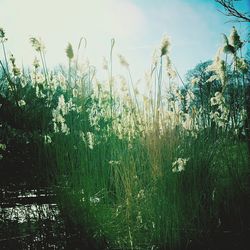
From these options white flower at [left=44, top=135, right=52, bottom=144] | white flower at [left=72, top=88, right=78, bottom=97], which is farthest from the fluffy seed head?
white flower at [left=44, top=135, right=52, bottom=144]

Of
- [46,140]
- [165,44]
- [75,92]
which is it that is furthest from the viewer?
[75,92]

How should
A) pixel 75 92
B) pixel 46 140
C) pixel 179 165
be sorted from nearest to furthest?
pixel 179 165, pixel 46 140, pixel 75 92

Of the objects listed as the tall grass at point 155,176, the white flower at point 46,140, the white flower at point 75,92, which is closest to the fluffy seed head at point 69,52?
the tall grass at point 155,176

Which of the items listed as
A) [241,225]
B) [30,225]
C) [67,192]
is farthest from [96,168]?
[241,225]

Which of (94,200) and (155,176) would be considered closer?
(155,176)

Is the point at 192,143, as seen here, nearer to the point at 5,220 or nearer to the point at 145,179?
the point at 145,179

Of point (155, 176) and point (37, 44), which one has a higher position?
point (37, 44)

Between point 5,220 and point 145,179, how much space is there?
3.36 feet

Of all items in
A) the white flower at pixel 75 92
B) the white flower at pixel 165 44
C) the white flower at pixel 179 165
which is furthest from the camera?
the white flower at pixel 75 92

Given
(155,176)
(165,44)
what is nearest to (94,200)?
(155,176)

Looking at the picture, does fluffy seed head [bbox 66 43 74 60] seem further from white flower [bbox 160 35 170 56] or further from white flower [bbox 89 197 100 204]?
white flower [bbox 89 197 100 204]

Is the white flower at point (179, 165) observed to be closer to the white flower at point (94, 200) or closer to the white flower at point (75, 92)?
the white flower at point (94, 200)

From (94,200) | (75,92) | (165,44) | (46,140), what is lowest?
(94,200)

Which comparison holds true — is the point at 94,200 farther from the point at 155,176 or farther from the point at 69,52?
the point at 69,52
